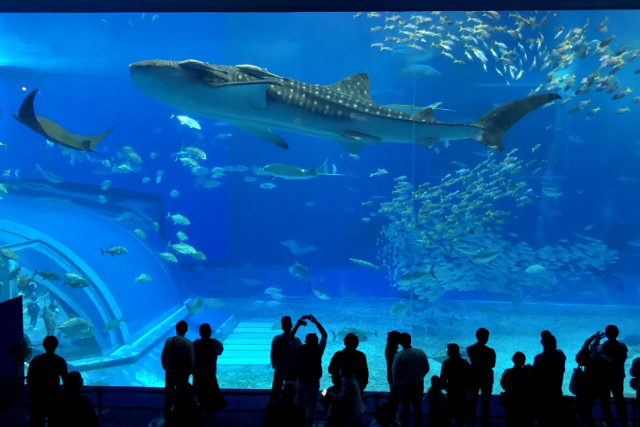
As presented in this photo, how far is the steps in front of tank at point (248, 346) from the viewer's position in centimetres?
932

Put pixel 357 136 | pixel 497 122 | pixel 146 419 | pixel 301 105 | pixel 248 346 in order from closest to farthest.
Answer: pixel 146 419 < pixel 497 122 < pixel 301 105 < pixel 357 136 < pixel 248 346

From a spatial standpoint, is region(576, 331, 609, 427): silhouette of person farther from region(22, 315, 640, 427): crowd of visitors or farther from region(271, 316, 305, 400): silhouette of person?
region(271, 316, 305, 400): silhouette of person

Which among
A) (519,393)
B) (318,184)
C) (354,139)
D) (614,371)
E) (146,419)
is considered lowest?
(146,419)

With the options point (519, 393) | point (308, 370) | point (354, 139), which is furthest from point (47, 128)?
point (519, 393)

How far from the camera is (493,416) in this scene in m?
3.30

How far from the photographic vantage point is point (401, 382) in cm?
293

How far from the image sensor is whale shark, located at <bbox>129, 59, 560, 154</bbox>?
14.8ft

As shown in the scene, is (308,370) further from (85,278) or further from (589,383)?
(85,278)

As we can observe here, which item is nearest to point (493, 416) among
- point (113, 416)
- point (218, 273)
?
point (113, 416)

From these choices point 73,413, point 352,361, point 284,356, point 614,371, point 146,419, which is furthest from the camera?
point 146,419

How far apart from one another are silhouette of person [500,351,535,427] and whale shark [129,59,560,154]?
8.68 ft

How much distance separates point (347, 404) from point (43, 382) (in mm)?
1883

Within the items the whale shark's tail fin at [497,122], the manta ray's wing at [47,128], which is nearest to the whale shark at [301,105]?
the whale shark's tail fin at [497,122]

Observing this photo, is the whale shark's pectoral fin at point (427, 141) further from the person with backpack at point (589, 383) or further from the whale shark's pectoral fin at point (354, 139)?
the person with backpack at point (589, 383)
